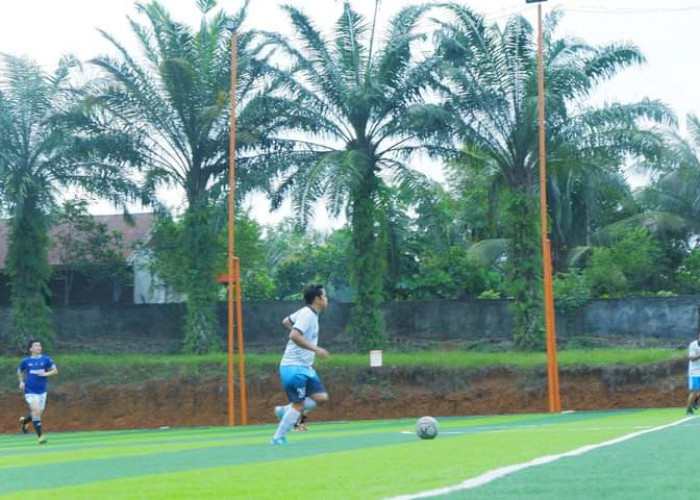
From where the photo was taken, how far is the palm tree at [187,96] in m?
34.0

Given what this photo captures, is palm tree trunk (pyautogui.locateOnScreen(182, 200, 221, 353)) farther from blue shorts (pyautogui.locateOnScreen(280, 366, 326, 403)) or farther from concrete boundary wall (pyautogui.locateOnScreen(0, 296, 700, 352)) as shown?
blue shorts (pyautogui.locateOnScreen(280, 366, 326, 403))

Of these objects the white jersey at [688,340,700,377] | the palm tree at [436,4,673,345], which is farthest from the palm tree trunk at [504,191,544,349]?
the white jersey at [688,340,700,377]

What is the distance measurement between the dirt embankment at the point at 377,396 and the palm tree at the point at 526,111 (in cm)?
252

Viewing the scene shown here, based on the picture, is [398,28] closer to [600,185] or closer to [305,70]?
[305,70]

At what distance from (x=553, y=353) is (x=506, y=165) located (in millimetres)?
7422

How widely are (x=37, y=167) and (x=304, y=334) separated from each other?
78.4 feet

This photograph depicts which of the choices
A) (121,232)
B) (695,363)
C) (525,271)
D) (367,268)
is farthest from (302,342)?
(121,232)

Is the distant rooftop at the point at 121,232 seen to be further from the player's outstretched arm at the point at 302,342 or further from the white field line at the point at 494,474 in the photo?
the white field line at the point at 494,474

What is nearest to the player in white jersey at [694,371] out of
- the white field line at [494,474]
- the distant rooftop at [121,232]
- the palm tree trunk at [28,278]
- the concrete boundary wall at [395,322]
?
the white field line at [494,474]

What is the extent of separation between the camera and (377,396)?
109ft

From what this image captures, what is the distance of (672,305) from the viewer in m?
35.7

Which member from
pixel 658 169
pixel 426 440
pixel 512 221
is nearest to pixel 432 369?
pixel 512 221

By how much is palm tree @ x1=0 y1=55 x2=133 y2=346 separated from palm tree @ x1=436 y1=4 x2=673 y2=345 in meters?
10.6

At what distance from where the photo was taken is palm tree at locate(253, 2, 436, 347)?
33.0 m
